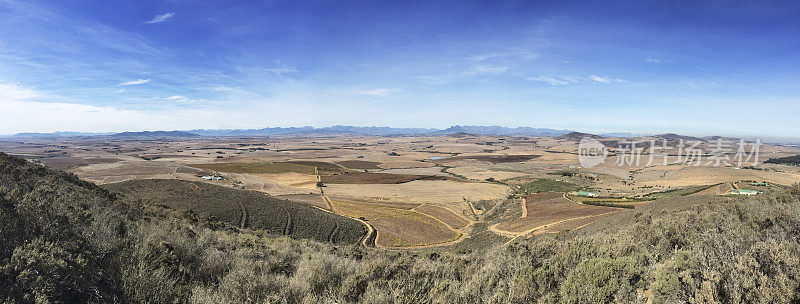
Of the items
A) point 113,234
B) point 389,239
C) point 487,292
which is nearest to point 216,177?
point 389,239

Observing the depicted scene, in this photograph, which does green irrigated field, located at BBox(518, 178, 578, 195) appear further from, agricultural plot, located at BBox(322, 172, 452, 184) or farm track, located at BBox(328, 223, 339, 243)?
farm track, located at BBox(328, 223, 339, 243)

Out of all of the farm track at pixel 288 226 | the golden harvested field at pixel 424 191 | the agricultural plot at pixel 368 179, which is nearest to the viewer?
the farm track at pixel 288 226

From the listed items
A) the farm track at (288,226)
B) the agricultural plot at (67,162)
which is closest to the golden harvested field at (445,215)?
the farm track at (288,226)

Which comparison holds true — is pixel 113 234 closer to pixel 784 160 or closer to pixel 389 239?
pixel 389 239

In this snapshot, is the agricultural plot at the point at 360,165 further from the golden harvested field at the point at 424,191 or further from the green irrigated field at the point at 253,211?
the green irrigated field at the point at 253,211

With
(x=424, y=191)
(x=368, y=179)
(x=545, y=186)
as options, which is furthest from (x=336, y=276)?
(x=368, y=179)

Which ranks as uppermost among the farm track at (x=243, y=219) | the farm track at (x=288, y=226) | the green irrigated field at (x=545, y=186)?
the farm track at (x=243, y=219)
